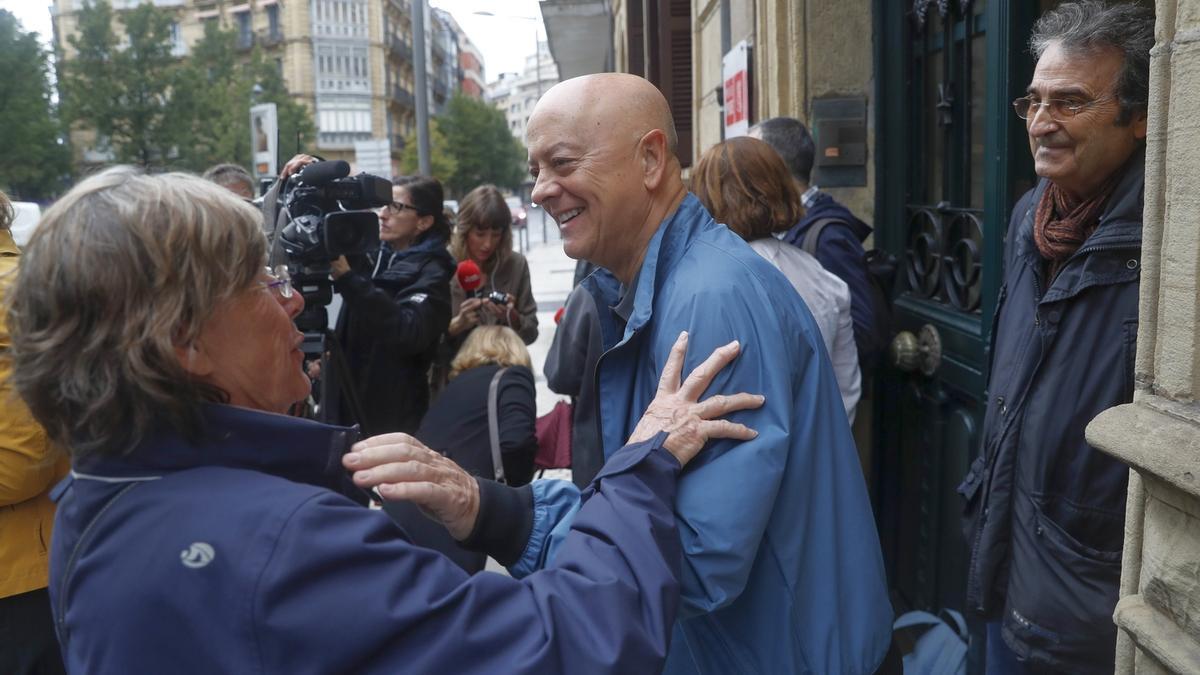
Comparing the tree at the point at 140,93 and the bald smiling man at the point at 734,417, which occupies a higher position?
the tree at the point at 140,93

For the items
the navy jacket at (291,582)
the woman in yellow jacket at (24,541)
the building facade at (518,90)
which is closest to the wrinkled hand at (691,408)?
the navy jacket at (291,582)

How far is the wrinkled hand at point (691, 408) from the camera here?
4.78 ft

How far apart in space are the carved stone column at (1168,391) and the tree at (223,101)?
128 feet

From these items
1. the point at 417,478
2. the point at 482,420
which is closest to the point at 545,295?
the point at 482,420

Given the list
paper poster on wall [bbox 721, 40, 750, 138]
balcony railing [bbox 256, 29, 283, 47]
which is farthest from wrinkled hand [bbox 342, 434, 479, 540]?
balcony railing [bbox 256, 29, 283, 47]

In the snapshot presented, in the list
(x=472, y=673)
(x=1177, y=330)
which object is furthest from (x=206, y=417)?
(x=1177, y=330)

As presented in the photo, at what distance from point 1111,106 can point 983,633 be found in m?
1.60

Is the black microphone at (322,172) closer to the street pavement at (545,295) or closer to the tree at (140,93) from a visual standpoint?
the street pavement at (545,295)

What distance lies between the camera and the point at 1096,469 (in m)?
1.93

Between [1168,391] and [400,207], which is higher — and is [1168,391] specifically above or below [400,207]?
below

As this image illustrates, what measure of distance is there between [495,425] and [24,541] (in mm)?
1545

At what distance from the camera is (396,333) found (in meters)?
3.92

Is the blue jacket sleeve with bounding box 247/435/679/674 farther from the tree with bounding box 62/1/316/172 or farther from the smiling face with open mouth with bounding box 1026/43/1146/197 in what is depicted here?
the tree with bounding box 62/1/316/172

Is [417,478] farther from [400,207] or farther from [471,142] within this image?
[471,142]
